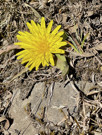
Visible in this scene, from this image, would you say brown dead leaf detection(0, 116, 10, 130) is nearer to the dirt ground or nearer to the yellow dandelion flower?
the dirt ground

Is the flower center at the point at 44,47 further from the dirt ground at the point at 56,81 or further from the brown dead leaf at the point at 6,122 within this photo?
the brown dead leaf at the point at 6,122

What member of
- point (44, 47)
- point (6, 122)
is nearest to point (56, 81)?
point (44, 47)

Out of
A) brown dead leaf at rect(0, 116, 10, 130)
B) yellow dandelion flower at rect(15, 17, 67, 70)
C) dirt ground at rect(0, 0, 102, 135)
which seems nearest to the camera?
yellow dandelion flower at rect(15, 17, 67, 70)

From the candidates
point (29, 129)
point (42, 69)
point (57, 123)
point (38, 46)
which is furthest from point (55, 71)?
point (29, 129)

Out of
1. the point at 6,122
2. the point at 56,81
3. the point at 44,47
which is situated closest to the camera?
the point at 44,47

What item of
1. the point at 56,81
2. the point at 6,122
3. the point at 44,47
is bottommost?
the point at 6,122

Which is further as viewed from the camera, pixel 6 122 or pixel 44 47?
pixel 6 122

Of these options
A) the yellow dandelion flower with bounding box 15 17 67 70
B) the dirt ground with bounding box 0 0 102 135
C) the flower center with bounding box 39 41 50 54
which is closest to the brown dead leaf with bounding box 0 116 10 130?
the dirt ground with bounding box 0 0 102 135

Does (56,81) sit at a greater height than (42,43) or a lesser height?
lesser

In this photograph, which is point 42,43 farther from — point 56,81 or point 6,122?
point 6,122
